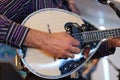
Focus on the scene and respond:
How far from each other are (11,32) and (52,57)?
7.3 inches

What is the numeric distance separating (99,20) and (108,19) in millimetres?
61

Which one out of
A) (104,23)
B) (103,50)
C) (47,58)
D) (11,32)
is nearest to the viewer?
(11,32)

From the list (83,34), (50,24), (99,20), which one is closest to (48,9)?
(50,24)

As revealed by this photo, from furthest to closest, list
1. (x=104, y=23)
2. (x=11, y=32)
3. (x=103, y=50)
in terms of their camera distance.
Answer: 1. (x=104, y=23)
2. (x=103, y=50)
3. (x=11, y=32)

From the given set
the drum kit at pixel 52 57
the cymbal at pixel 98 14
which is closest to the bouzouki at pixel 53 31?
the drum kit at pixel 52 57

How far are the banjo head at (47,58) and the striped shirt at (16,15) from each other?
0.05 metres

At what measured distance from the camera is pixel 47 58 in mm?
999

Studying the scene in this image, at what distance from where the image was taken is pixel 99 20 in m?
1.84

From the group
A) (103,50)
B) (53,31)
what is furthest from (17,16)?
(103,50)

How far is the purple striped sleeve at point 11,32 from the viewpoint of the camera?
90cm

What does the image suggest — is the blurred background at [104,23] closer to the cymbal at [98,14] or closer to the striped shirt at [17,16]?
the cymbal at [98,14]

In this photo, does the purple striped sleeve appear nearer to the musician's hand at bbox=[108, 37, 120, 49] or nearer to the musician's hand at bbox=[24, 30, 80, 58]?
the musician's hand at bbox=[24, 30, 80, 58]

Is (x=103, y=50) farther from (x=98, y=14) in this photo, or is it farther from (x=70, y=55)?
(x=98, y=14)

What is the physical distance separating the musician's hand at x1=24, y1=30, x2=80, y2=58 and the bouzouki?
7 cm
